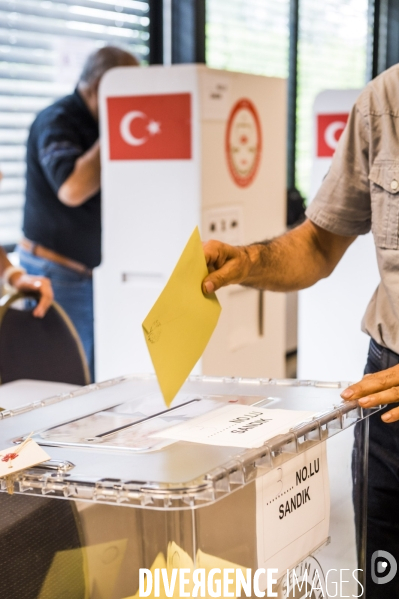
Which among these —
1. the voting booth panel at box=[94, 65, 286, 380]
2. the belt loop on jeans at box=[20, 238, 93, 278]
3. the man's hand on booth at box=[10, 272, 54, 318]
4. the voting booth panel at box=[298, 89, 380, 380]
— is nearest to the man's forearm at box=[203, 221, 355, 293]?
the man's hand on booth at box=[10, 272, 54, 318]

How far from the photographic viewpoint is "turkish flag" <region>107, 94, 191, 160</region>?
272 cm

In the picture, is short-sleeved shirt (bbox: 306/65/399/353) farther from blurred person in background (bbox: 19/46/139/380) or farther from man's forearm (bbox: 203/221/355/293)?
blurred person in background (bbox: 19/46/139/380)

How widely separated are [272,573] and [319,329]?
8.13ft

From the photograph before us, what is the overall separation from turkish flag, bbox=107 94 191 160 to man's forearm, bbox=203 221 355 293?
123 cm

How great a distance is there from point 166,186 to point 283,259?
1.35 meters

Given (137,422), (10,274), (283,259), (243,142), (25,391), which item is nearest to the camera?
(137,422)

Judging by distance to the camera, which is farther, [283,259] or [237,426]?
[283,259]

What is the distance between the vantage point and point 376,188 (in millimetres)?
1439

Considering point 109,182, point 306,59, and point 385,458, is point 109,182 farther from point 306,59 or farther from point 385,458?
point 306,59

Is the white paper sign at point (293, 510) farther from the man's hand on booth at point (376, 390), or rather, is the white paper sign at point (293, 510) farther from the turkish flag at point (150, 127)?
the turkish flag at point (150, 127)

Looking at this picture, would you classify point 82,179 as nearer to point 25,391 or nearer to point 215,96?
point 215,96

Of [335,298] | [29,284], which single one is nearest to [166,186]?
[29,284]

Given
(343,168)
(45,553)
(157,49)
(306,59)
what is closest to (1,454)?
(45,553)

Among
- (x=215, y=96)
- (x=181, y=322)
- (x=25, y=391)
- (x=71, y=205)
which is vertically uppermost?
(x=215, y=96)
